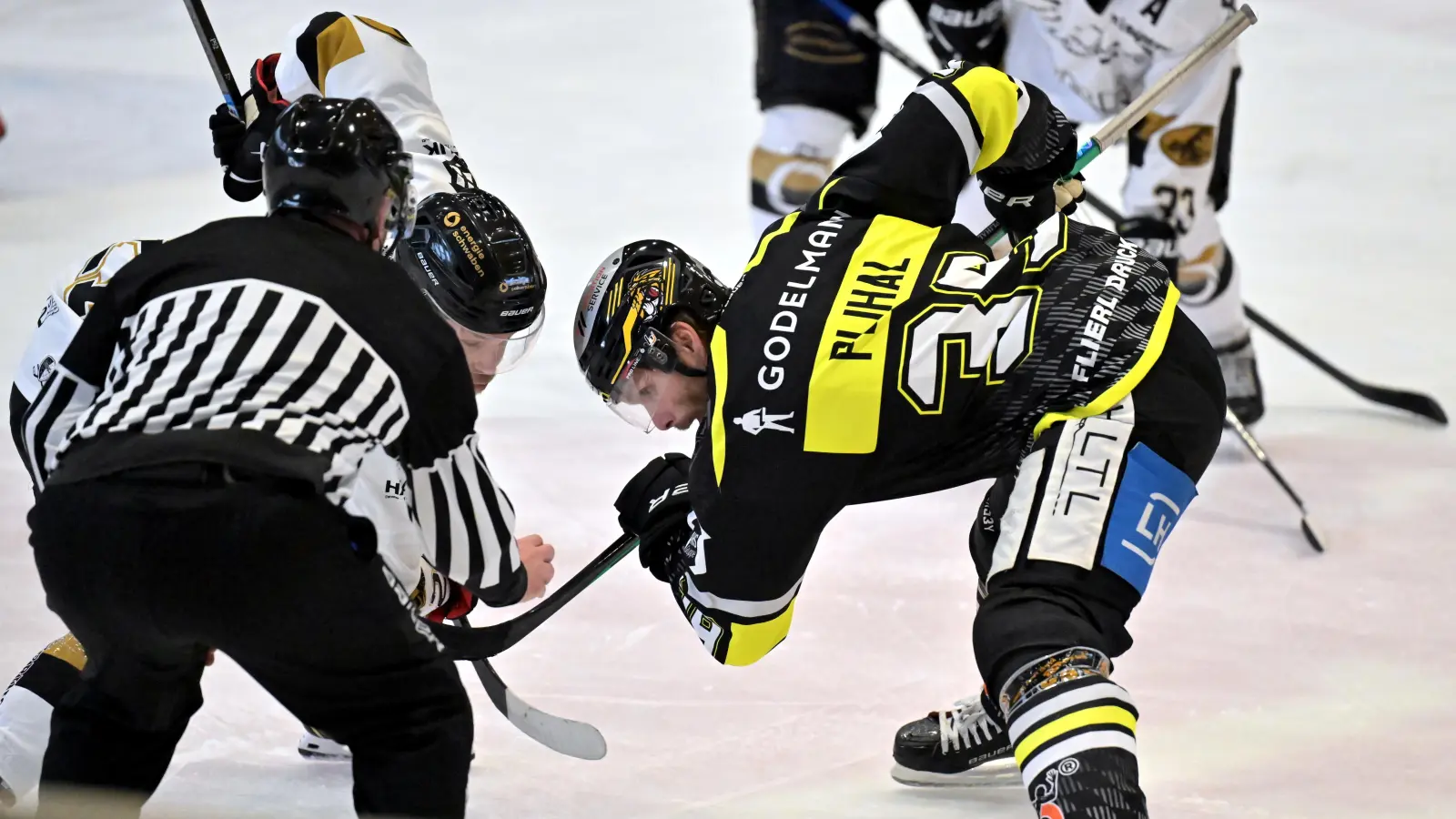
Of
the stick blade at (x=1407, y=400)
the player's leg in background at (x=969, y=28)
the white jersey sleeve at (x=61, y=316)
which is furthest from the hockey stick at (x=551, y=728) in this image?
the stick blade at (x=1407, y=400)

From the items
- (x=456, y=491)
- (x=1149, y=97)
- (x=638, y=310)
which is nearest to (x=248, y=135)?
(x=638, y=310)

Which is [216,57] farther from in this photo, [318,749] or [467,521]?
[467,521]

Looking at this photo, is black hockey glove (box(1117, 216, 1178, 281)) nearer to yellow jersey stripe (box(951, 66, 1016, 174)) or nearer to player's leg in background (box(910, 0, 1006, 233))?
player's leg in background (box(910, 0, 1006, 233))

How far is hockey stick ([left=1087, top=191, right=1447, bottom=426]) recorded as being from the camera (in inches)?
138

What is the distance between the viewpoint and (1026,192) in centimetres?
219

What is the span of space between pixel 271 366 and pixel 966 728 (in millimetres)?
1199

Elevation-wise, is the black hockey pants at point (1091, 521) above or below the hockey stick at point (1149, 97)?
below

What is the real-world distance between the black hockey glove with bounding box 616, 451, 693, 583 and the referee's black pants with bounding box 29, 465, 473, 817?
0.44 m

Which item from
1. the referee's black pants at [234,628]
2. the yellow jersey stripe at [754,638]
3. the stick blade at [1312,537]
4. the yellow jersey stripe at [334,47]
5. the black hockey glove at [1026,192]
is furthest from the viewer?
the stick blade at [1312,537]

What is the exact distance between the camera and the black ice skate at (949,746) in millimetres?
2270

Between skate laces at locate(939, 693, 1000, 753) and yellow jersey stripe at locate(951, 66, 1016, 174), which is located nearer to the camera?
yellow jersey stripe at locate(951, 66, 1016, 174)

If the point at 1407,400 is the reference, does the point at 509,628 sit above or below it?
above

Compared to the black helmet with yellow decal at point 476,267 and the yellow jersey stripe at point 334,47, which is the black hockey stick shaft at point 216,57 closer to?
the yellow jersey stripe at point 334,47

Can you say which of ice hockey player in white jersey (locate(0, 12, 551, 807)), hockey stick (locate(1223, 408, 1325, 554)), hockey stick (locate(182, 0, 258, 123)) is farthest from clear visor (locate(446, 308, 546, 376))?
hockey stick (locate(1223, 408, 1325, 554))
